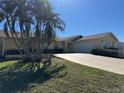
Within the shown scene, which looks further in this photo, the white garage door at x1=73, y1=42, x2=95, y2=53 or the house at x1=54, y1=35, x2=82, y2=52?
the house at x1=54, y1=35, x2=82, y2=52

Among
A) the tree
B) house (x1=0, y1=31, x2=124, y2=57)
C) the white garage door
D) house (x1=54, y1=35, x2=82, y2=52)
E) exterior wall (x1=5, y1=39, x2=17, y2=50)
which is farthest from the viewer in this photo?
house (x1=54, y1=35, x2=82, y2=52)

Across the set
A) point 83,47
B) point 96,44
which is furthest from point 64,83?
point 83,47

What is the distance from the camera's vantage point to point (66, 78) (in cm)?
1069

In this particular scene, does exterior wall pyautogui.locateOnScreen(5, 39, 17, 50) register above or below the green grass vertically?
above

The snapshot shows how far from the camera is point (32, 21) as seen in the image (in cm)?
1819

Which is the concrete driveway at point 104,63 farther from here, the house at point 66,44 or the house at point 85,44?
the house at point 66,44

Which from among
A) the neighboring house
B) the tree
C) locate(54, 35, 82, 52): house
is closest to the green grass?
the tree

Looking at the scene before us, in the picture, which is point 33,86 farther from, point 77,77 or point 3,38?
point 3,38

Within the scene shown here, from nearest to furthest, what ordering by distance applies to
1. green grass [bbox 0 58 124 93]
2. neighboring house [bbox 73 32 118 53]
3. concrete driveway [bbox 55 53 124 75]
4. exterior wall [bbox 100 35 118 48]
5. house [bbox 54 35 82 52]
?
1. green grass [bbox 0 58 124 93]
2. concrete driveway [bbox 55 53 124 75]
3. neighboring house [bbox 73 32 118 53]
4. exterior wall [bbox 100 35 118 48]
5. house [bbox 54 35 82 52]

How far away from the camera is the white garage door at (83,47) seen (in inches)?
1381

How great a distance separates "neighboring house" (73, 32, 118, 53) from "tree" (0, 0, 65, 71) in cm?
1550

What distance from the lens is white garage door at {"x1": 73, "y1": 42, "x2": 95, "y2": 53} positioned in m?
35.1

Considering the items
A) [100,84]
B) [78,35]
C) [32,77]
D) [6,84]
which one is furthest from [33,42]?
[78,35]

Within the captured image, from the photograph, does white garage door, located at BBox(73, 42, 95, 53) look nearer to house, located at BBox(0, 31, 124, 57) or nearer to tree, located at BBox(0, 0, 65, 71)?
house, located at BBox(0, 31, 124, 57)
